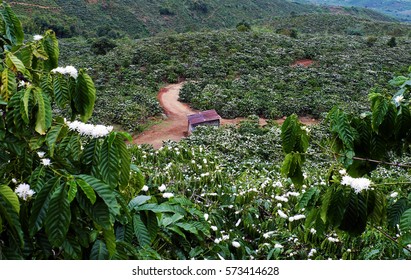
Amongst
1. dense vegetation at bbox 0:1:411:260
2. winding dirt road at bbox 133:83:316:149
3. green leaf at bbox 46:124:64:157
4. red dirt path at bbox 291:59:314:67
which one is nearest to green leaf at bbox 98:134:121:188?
dense vegetation at bbox 0:1:411:260

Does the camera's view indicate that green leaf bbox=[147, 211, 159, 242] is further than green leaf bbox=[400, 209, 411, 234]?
Yes

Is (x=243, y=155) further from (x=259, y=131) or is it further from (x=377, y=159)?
(x=377, y=159)

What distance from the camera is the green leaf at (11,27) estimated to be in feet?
8.87

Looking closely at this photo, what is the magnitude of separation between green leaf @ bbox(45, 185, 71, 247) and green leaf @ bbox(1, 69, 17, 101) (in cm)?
65

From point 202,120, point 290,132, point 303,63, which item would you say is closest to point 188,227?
point 290,132

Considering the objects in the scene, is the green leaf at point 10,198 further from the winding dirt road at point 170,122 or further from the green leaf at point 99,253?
the winding dirt road at point 170,122

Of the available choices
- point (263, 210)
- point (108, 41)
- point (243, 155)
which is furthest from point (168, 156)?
point (108, 41)

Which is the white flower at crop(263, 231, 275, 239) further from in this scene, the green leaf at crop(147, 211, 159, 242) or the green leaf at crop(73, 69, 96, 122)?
the green leaf at crop(73, 69, 96, 122)

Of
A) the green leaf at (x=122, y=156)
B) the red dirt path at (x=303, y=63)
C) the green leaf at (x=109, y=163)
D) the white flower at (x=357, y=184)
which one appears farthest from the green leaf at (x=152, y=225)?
the red dirt path at (x=303, y=63)

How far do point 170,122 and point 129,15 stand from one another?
35424 mm

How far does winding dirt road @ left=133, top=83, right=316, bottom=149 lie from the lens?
15220 millimetres

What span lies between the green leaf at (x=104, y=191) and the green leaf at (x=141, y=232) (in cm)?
101

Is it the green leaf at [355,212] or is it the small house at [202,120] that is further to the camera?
the small house at [202,120]

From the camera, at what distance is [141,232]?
284 cm
